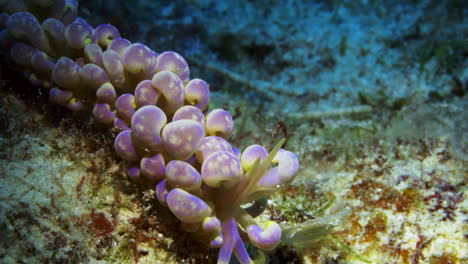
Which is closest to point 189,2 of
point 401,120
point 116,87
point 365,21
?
point 365,21

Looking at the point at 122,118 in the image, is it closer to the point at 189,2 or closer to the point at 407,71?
the point at 189,2

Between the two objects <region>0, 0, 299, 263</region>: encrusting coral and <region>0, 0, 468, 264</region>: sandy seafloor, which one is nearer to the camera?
<region>0, 0, 299, 263</region>: encrusting coral

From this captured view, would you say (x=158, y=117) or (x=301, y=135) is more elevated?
(x=158, y=117)

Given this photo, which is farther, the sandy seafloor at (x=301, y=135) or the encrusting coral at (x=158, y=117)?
the sandy seafloor at (x=301, y=135)

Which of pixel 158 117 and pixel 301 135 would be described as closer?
pixel 158 117
